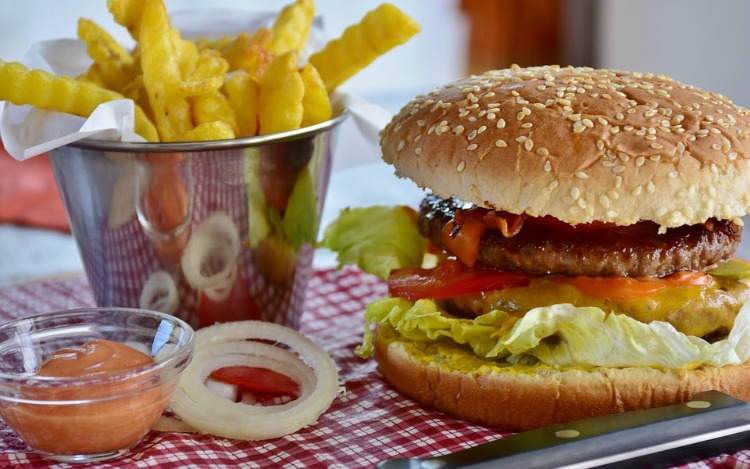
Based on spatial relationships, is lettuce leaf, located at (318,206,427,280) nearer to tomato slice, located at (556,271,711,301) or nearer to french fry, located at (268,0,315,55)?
french fry, located at (268,0,315,55)

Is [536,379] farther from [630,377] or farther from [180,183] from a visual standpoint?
[180,183]

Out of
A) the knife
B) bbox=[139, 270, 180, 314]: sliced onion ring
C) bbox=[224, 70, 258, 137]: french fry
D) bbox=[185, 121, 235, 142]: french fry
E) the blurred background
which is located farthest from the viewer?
the blurred background

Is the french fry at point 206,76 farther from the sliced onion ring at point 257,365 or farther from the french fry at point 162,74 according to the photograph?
the sliced onion ring at point 257,365

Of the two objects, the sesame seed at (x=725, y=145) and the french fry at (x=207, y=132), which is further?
the french fry at (x=207, y=132)

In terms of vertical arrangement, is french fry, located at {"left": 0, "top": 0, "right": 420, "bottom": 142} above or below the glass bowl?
above

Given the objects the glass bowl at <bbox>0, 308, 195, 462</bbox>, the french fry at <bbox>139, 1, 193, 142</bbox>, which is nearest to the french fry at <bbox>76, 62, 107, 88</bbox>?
the french fry at <bbox>139, 1, 193, 142</bbox>

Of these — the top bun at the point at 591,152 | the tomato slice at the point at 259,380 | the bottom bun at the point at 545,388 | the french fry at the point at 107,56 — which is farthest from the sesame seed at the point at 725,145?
the french fry at the point at 107,56

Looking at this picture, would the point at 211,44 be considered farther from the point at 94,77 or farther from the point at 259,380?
the point at 259,380
